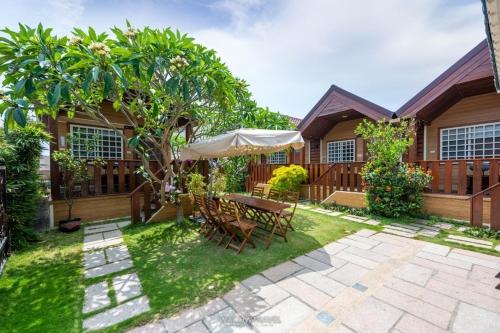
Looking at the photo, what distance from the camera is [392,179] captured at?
240 inches

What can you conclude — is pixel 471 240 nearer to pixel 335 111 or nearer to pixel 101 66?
pixel 335 111

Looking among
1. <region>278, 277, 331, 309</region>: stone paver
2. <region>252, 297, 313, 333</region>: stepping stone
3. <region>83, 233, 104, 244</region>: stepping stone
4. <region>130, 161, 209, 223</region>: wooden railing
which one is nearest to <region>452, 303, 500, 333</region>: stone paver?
<region>278, 277, 331, 309</region>: stone paver

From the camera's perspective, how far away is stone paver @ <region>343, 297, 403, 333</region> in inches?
83.0

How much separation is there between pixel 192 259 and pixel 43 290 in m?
1.96

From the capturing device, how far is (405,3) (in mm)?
4973

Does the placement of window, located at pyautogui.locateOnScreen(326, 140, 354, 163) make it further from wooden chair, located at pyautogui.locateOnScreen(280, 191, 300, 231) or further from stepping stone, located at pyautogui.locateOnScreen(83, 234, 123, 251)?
stepping stone, located at pyautogui.locateOnScreen(83, 234, 123, 251)

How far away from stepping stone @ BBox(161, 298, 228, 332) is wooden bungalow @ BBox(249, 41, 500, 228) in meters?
6.15

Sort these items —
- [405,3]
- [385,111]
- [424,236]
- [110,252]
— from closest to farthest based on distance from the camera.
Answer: [110,252], [424,236], [405,3], [385,111]

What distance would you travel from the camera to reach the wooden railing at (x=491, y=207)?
4.72 m

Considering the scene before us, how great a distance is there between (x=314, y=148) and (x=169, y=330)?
11.6 meters

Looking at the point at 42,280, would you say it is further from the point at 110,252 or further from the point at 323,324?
the point at 323,324

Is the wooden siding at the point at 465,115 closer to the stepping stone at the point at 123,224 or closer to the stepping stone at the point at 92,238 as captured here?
the stepping stone at the point at 123,224

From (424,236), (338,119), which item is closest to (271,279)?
(424,236)

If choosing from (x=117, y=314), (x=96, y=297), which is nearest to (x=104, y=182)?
(x=96, y=297)
